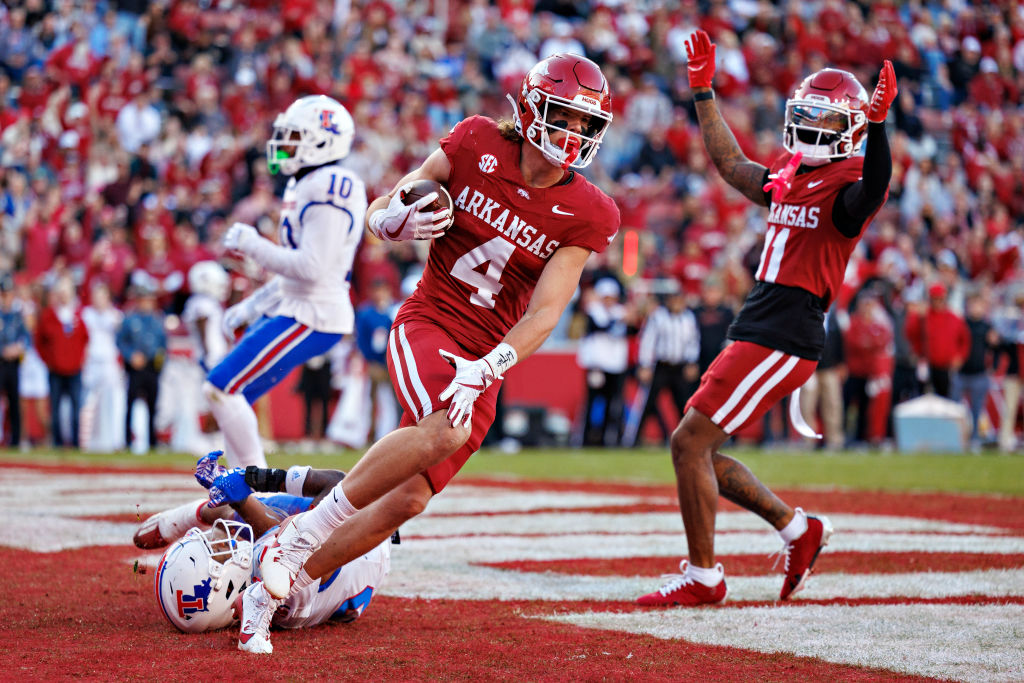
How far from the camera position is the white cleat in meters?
3.84

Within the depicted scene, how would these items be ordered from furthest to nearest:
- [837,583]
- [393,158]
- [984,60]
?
[984,60], [393,158], [837,583]

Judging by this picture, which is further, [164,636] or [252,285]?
[252,285]

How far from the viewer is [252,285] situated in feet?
42.3

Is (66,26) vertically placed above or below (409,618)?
above

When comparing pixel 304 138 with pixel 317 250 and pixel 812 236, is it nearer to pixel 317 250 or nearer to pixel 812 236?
pixel 317 250

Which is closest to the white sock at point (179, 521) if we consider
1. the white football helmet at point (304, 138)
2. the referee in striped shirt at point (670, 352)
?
the white football helmet at point (304, 138)

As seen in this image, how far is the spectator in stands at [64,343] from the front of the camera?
1438cm

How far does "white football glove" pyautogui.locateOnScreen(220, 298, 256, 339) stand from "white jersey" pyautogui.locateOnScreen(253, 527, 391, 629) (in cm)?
281

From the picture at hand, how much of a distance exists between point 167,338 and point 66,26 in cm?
715

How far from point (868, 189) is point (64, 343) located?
38.3 ft

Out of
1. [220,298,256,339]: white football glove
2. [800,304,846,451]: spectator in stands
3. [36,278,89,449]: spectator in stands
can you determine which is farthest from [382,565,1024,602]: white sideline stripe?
[800,304,846,451]: spectator in stands

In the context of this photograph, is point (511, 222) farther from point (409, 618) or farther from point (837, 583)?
point (837, 583)

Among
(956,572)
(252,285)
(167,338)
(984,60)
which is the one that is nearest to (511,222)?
(956,572)

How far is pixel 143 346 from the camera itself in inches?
555
